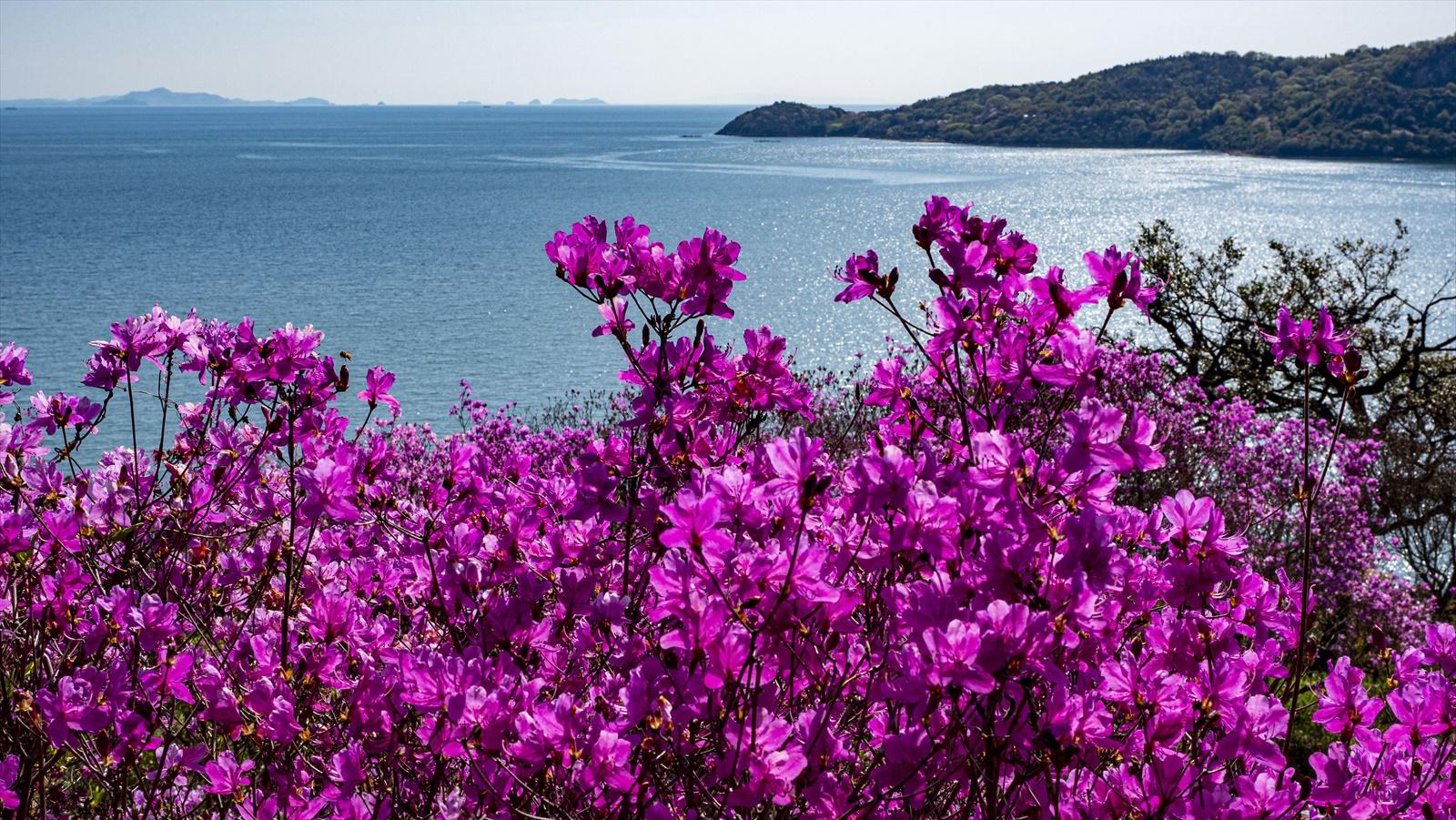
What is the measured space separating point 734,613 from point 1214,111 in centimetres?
14852

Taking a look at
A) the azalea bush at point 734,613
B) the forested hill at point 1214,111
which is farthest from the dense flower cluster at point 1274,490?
the forested hill at point 1214,111

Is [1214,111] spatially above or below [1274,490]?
above

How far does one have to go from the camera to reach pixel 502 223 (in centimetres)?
5472

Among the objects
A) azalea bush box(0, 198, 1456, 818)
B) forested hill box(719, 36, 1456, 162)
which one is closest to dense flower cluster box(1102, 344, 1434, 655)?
azalea bush box(0, 198, 1456, 818)

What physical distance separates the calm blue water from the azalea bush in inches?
745

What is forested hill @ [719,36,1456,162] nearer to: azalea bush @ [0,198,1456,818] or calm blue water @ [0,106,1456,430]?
calm blue water @ [0,106,1456,430]

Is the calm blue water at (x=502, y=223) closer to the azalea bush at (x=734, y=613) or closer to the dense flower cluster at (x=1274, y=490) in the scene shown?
the dense flower cluster at (x=1274, y=490)

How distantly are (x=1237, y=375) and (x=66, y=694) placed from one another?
66.3 feet

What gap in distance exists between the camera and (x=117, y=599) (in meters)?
2.97

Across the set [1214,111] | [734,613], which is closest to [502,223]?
[734,613]

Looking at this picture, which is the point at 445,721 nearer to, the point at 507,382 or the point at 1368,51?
the point at 507,382

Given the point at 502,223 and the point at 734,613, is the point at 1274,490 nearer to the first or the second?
the point at 734,613

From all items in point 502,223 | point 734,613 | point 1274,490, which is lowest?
point 1274,490

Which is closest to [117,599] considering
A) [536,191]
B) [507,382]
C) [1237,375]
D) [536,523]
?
[536,523]
